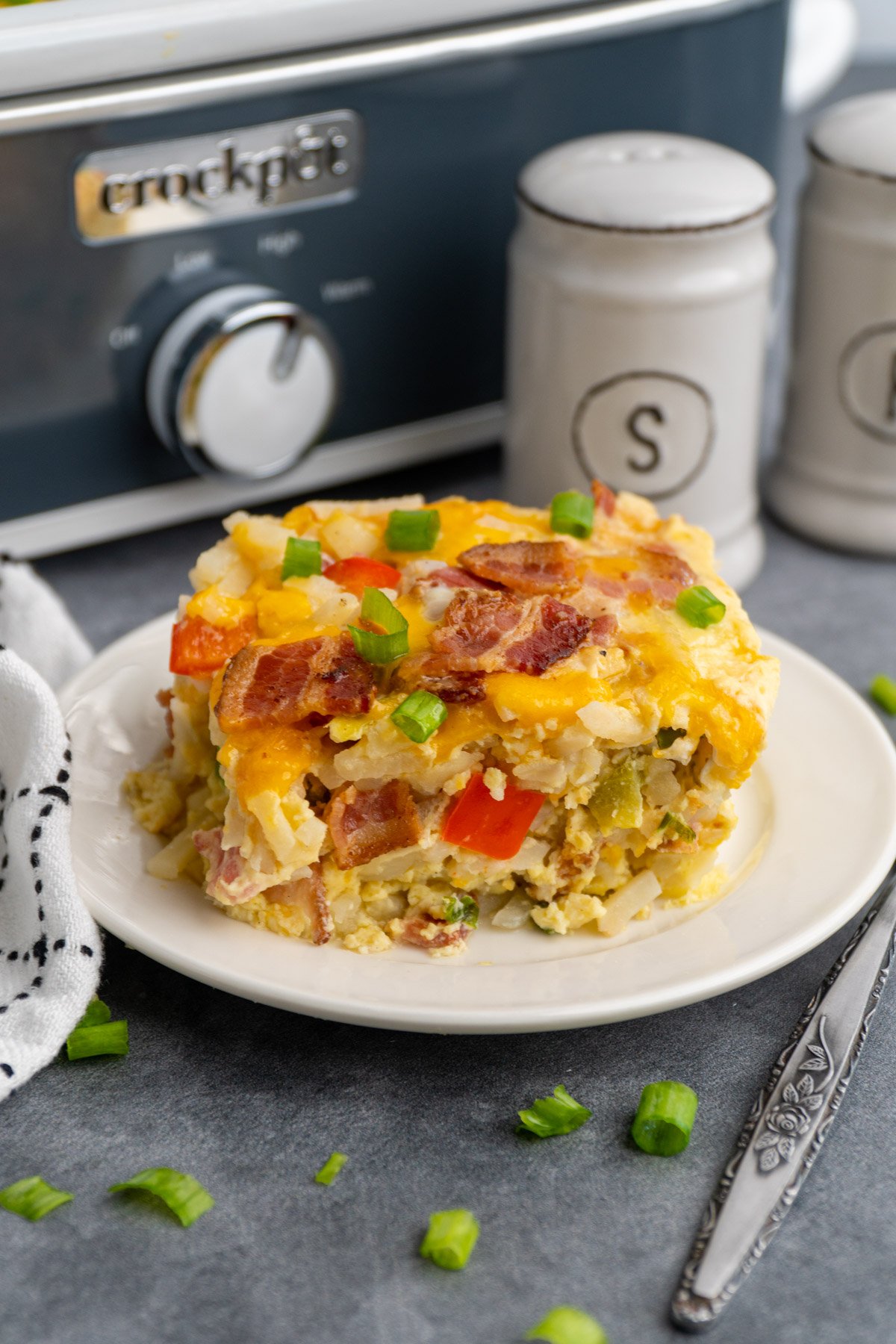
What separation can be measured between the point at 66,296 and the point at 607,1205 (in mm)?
1096

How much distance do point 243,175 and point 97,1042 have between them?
0.96 meters

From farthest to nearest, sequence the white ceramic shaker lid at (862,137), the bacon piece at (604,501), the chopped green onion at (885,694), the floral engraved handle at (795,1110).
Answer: the white ceramic shaker lid at (862,137)
the chopped green onion at (885,694)
the bacon piece at (604,501)
the floral engraved handle at (795,1110)

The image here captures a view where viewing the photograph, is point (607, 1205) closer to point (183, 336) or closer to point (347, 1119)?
point (347, 1119)

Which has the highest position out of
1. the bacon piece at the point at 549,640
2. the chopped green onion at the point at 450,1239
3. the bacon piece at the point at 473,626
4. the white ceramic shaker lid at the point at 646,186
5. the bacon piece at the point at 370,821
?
the white ceramic shaker lid at the point at 646,186

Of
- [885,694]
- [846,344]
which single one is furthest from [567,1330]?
[846,344]

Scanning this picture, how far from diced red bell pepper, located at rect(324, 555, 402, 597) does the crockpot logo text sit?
Answer: 55 cm

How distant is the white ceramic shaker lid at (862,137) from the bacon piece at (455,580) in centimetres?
86

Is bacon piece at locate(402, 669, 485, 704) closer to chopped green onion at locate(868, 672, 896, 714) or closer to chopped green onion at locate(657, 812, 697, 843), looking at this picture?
chopped green onion at locate(657, 812, 697, 843)

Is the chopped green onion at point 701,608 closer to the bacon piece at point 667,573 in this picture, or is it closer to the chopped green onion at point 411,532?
the bacon piece at point 667,573

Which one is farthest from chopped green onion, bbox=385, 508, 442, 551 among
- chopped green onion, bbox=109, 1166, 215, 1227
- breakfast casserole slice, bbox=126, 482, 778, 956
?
chopped green onion, bbox=109, 1166, 215, 1227

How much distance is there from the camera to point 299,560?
4.30 ft

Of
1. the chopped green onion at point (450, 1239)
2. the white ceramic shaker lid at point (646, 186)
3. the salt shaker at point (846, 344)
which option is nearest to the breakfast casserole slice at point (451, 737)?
the chopped green onion at point (450, 1239)

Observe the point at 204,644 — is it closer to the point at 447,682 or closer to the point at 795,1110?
the point at 447,682

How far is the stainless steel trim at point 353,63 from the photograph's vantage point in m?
1.54
